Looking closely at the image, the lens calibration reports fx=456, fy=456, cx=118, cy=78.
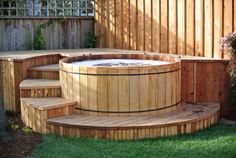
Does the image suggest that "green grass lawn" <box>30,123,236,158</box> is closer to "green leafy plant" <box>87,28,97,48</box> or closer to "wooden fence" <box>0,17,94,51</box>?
"wooden fence" <box>0,17,94,51</box>

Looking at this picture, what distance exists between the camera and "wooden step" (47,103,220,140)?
5809mm

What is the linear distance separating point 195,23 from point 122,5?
211 cm

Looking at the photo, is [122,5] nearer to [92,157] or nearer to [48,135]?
[48,135]

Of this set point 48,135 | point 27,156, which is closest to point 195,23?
point 48,135

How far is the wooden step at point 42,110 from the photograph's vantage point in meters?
6.19

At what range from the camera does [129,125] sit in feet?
19.1

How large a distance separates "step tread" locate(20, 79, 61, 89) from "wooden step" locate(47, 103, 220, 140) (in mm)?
841

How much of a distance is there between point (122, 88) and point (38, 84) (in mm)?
1588

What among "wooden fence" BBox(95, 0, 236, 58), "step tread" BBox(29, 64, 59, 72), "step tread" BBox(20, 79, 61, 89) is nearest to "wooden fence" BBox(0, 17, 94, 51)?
"wooden fence" BBox(95, 0, 236, 58)

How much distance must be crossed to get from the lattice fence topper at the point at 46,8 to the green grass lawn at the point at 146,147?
439cm

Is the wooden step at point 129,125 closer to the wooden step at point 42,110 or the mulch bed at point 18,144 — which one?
the wooden step at point 42,110

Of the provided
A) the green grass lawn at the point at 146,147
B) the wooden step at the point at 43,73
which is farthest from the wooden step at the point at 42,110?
the wooden step at the point at 43,73

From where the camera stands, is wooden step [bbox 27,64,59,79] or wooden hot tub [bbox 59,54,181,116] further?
wooden step [bbox 27,64,59,79]

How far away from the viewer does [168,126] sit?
19.5 feet
